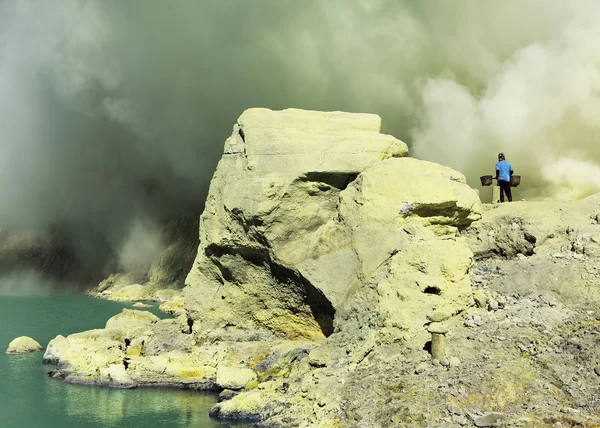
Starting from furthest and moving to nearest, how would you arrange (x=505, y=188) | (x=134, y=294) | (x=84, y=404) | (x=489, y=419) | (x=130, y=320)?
(x=134, y=294), (x=130, y=320), (x=505, y=188), (x=84, y=404), (x=489, y=419)

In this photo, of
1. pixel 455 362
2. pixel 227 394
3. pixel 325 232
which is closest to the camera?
pixel 455 362

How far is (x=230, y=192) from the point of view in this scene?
19.8 metres

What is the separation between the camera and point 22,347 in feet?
81.9

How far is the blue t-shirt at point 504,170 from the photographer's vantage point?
18.7 meters

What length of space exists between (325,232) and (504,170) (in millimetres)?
6636

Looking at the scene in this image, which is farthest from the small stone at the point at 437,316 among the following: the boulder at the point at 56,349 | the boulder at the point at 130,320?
the boulder at the point at 56,349

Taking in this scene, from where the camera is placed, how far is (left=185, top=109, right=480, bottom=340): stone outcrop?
49.7 ft

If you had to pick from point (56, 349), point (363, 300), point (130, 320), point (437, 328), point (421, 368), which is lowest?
point (421, 368)

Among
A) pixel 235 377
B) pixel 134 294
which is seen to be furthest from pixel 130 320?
pixel 134 294

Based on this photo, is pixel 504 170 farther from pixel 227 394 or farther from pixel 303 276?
pixel 227 394

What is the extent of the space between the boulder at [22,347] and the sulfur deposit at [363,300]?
364 cm

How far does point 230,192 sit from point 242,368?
6.28 metres

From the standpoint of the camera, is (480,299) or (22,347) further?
(22,347)

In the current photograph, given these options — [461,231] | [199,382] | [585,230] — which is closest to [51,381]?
[199,382]
